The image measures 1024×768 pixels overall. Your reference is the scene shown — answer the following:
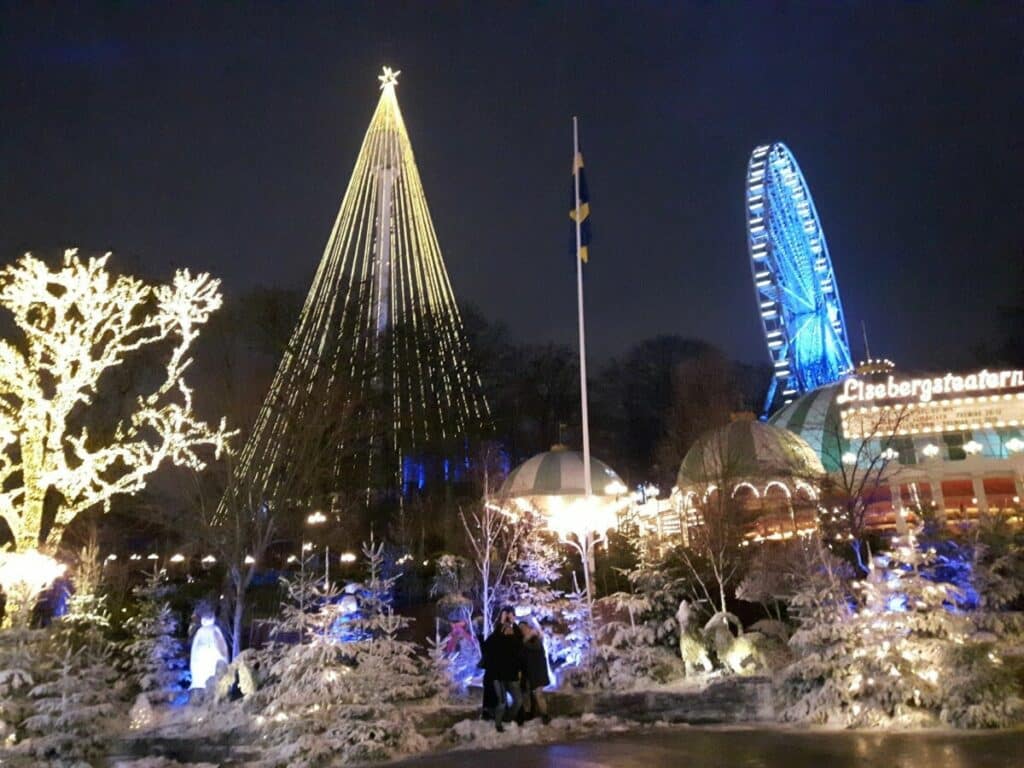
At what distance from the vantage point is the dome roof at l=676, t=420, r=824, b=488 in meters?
26.3

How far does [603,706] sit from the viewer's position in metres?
11.7

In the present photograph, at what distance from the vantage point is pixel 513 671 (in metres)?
10.2

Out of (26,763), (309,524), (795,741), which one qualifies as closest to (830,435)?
(309,524)

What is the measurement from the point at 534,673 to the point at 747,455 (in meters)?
19.2

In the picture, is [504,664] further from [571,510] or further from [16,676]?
[571,510]

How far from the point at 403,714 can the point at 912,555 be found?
7.25m

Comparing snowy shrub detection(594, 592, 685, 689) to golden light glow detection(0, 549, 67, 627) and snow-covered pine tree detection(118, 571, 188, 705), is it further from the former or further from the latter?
golden light glow detection(0, 549, 67, 627)

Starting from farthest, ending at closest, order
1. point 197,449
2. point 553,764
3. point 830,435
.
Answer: point 830,435, point 197,449, point 553,764

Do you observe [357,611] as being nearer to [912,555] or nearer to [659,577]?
[659,577]

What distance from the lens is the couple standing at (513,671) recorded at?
33.1ft

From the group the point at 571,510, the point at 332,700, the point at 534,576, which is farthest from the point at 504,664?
the point at 571,510

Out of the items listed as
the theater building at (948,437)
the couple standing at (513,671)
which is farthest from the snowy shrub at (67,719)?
the theater building at (948,437)

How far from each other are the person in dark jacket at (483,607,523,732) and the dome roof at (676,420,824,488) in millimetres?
15734

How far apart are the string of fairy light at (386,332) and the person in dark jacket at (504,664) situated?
1223 centimetres
